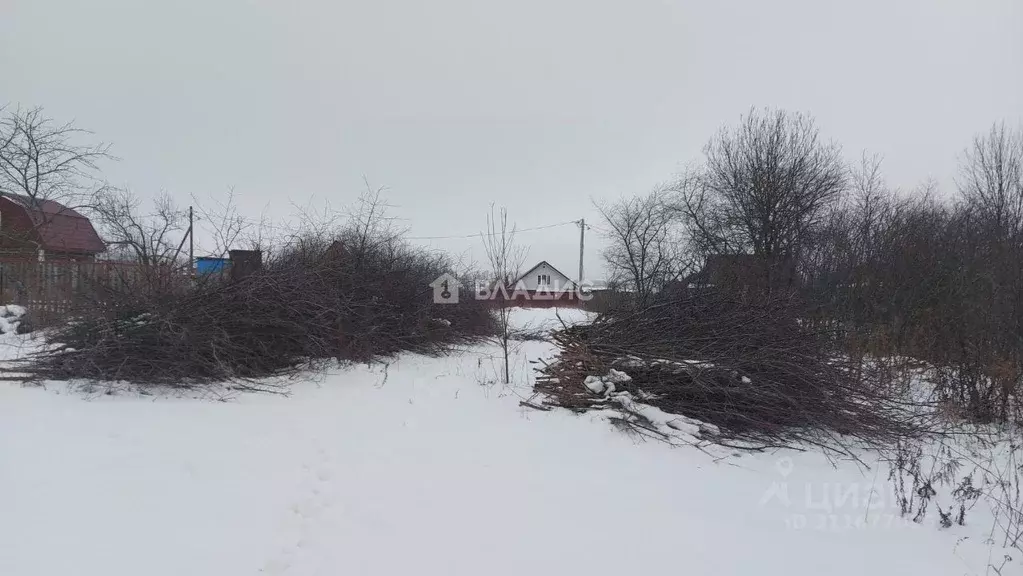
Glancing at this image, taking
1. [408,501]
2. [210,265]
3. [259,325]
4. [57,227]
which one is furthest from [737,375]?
[57,227]

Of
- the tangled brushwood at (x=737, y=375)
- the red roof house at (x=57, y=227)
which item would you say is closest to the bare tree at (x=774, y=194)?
the tangled brushwood at (x=737, y=375)

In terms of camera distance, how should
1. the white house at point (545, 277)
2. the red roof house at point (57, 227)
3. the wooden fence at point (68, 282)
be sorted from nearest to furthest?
the wooden fence at point (68, 282) → the red roof house at point (57, 227) → the white house at point (545, 277)

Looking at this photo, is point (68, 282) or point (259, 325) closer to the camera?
point (259, 325)

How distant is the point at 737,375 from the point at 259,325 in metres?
6.34

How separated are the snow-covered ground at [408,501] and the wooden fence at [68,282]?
56.8 inches

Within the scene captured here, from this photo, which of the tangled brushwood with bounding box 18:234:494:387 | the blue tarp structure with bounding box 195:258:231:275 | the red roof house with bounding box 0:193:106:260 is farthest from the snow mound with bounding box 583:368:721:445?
the red roof house with bounding box 0:193:106:260

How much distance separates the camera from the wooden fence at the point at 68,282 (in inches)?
215

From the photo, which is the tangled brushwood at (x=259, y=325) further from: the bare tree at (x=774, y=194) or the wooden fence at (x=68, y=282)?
the bare tree at (x=774, y=194)

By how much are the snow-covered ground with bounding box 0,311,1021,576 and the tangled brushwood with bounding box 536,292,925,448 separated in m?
0.51

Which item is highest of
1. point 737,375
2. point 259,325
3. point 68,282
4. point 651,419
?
point 68,282

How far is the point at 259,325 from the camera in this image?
19.8 feet

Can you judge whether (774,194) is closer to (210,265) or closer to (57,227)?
(210,265)

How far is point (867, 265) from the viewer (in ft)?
30.9

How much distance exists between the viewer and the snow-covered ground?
2115 mm
